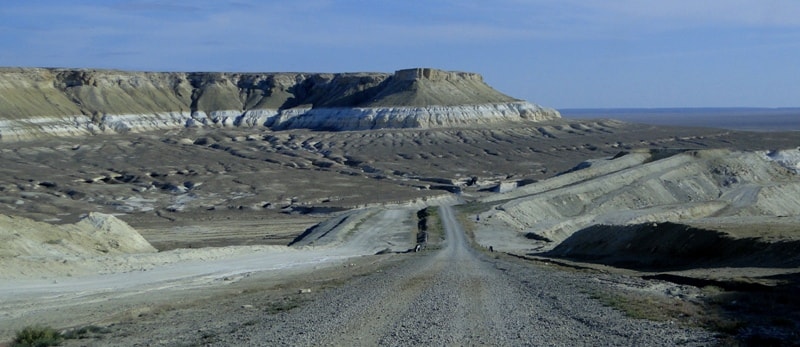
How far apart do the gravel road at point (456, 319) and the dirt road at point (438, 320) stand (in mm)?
16

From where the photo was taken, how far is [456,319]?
50.8ft

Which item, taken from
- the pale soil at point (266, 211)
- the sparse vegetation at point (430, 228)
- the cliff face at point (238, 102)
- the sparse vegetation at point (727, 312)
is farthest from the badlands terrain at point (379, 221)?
the cliff face at point (238, 102)

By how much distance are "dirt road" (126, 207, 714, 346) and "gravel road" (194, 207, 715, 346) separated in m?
0.02

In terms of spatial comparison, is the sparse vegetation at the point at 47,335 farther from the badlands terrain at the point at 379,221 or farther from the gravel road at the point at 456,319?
the gravel road at the point at 456,319

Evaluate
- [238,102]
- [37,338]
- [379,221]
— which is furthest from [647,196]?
[238,102]

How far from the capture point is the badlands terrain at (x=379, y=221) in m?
15.7

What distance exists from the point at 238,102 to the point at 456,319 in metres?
180

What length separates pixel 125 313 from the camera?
17797 mm

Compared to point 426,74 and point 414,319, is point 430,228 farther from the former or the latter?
point 426,74

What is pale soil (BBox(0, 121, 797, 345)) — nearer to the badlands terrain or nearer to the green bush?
the badlands terrain

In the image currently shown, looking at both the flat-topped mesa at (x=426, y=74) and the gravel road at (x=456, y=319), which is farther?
the flat-topped mesa at (x=426, y=74)

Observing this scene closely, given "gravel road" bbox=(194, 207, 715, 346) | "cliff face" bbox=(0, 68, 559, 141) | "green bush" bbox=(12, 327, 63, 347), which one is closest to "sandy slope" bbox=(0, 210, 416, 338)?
"green bush" bbox=(12, 327, 63, 347)

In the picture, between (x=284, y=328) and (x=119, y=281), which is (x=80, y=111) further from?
(x=284, y=328)

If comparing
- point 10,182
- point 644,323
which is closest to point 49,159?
point 10,182
